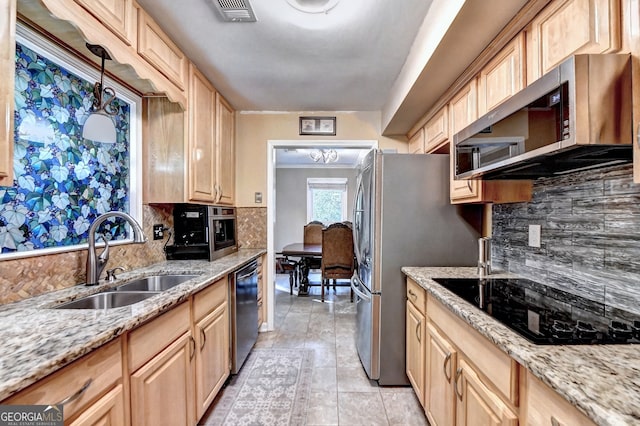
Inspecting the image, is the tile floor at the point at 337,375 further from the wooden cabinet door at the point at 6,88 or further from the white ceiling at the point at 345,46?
the white ceiling at the point at 345,46

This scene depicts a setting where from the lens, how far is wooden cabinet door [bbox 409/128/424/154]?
2.69m

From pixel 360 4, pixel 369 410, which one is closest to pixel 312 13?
pixel 360 4

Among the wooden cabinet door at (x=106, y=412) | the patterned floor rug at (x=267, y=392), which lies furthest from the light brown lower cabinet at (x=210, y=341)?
the wooden cabinet door at (x=106, y=412)

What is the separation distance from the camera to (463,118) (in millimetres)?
1874

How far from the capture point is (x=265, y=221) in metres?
3.19

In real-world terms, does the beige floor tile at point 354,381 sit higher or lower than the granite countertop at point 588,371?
lower

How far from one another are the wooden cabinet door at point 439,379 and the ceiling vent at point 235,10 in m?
1.96

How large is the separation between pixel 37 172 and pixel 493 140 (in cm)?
208

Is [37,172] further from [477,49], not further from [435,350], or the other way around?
[477,49]

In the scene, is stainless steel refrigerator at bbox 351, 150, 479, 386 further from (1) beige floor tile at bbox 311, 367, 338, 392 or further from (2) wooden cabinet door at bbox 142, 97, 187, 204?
(2) wooden cabinet door at bbox 142, 97, 187, 204

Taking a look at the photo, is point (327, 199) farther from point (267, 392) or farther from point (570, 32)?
point (570, 32)

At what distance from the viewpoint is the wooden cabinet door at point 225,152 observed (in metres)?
2.67

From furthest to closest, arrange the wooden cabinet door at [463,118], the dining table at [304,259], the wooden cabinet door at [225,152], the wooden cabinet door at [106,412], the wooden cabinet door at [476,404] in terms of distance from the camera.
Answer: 1. the dining table at [304,259]
2. the wooden cabinet door at [225,152]
3. the wooden cabinet door at [463,118]
4. the wooden cabinet door at [476,404]
5. the wooden cabinet door at [106,412]

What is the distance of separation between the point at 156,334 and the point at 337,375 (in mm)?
1536
